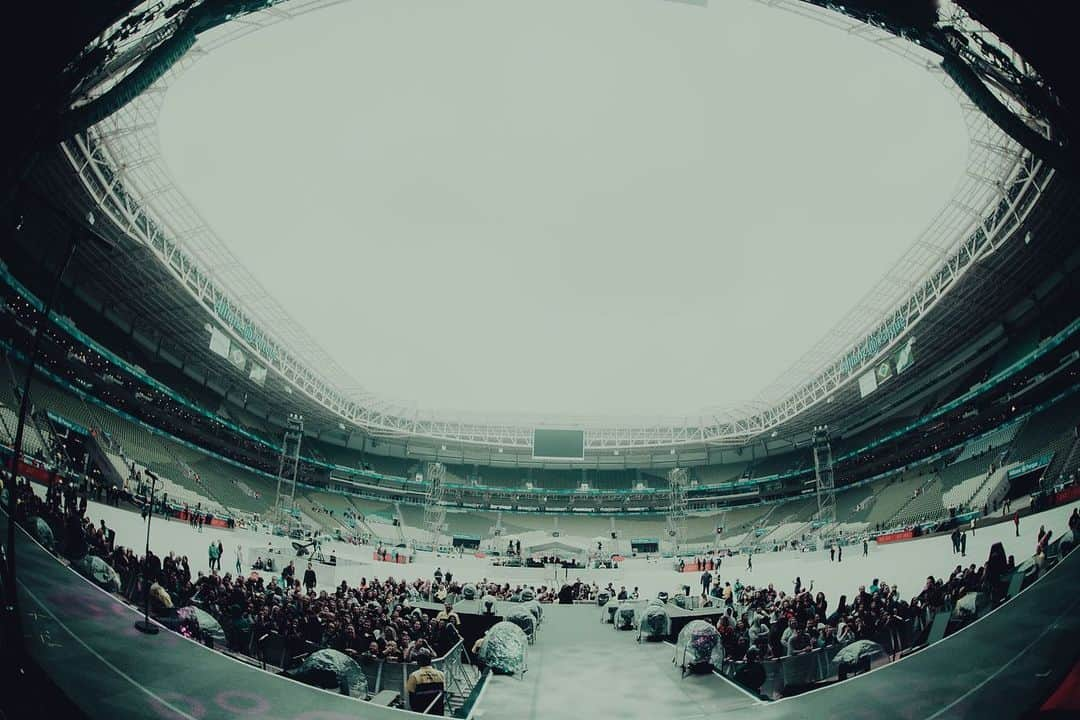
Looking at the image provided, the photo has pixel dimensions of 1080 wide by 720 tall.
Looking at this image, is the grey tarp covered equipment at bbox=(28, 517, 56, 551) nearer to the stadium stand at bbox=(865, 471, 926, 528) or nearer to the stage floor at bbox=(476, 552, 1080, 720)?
the stage floor at bbox=(476, 552, 1080, 720)

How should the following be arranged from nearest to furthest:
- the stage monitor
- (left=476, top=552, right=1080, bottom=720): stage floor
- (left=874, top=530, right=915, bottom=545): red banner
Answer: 1. (left=476, top=552, right=1080, bottom=720): stage floor
2. (left=874, top=530, right=915, bottom=545): red banner
3. the stage monitor

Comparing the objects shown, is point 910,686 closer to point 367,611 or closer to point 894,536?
point 367,611

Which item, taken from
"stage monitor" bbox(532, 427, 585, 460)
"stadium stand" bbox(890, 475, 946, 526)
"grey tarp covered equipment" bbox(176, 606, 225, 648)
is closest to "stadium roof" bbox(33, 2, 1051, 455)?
"stadium stand" bbox(890, 475, 946, 526)

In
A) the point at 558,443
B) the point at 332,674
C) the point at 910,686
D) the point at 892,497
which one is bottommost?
the point at 332,674


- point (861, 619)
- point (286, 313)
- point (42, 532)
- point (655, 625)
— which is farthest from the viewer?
point (286, 313)

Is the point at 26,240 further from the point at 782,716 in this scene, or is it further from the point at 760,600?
the point at 760,600

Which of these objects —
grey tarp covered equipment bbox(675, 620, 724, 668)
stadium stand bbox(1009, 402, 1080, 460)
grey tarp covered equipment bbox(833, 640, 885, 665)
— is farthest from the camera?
grey tarp covered equipment bbox(675, 620, 724, 668)

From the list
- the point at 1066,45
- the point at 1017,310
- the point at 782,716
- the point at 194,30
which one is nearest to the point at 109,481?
the point at 194,30

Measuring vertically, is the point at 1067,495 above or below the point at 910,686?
above

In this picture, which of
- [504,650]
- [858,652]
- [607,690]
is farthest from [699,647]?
[504,650]
